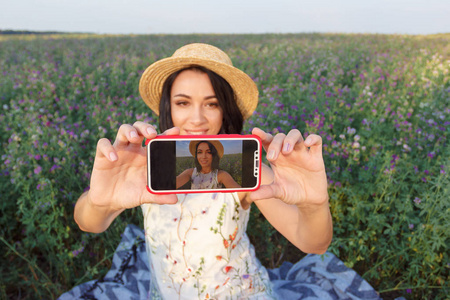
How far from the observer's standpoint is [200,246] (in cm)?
182

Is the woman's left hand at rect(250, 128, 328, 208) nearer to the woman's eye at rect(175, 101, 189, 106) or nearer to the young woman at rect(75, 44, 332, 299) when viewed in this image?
the young woman at rect(75, 44, 332, 299)

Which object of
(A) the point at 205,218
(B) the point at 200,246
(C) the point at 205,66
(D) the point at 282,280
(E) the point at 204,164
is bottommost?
(D) the point at 282,280

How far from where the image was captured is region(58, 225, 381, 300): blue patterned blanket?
2.48 m

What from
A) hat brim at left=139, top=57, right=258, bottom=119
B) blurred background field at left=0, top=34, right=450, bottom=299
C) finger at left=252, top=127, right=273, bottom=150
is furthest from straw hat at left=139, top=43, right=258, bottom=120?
blurred background field at left=0, top=34, right=450, bottom=299

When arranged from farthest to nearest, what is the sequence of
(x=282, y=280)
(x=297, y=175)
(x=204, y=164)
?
(x=282, y=280) → (x=297, y=175) → (x=204, y=164)

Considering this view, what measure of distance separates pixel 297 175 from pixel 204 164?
39 centimetres

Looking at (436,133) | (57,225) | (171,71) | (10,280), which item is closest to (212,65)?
(171,71)

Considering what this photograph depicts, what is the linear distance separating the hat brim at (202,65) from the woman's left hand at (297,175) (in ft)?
2.29

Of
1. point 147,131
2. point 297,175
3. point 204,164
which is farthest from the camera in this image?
point 297,175

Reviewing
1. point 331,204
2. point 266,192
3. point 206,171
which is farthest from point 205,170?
point 331,204

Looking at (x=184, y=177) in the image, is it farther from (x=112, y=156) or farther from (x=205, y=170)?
(x=112, y=156)

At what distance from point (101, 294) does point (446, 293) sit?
256 centimetres

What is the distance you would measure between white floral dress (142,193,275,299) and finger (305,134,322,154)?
687mm

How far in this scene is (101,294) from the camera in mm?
2537
